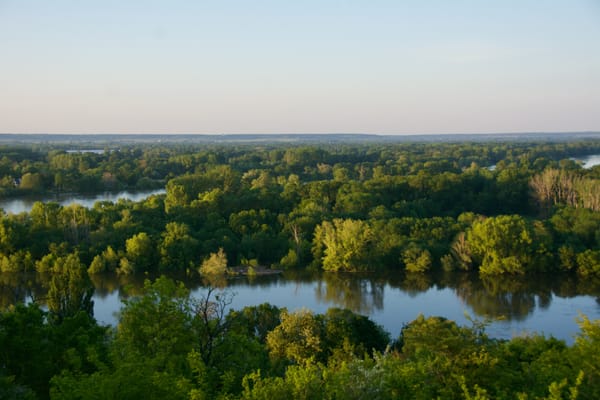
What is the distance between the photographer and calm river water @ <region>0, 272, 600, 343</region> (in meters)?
25.8

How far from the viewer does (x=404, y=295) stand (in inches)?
1174

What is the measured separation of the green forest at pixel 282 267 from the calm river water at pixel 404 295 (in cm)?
137

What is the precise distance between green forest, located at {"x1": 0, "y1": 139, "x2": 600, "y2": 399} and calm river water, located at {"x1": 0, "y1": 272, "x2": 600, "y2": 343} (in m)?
1.37

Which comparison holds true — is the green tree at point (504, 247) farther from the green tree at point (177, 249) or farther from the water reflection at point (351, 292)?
the green tree at point (177, 249)

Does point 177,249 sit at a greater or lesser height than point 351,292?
greater

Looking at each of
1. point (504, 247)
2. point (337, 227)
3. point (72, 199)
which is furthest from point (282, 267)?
point (72, 199)

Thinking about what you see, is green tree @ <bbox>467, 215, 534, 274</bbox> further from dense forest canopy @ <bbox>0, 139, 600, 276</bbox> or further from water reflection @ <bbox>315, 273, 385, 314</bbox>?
water reflection @ <bbox>315, 273, 385, 314</bbox>

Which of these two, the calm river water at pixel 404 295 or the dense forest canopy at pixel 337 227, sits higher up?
the dense forest canopy at pixel 337 227

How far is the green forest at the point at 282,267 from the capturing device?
10.7 metres

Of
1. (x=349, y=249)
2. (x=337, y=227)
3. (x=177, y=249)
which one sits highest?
(x=337, y=227)

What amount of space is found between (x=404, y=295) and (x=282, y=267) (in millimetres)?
8164

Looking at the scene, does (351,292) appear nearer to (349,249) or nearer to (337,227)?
(349,249)

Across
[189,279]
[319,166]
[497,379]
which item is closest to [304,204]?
[189,279]

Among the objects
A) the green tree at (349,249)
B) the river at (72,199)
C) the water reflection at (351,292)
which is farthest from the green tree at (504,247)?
the river at (72,199)
